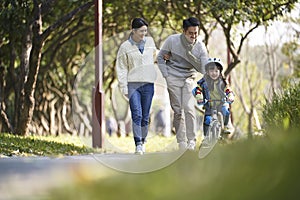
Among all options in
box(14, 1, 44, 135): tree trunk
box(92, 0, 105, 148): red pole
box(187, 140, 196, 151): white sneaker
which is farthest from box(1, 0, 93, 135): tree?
box(187, 140, 196, 151): white sneaker

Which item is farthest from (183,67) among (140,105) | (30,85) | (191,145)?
(30,85)

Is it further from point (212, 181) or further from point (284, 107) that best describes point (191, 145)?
point (212, 181)

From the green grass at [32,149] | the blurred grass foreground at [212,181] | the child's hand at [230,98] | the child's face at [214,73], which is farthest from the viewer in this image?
the green grass at [32,149]

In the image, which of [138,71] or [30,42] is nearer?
[138,71]

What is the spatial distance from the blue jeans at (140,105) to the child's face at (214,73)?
631 millimetres

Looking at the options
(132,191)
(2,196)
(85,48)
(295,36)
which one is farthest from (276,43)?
(132,191)

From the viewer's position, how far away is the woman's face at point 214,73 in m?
7.48

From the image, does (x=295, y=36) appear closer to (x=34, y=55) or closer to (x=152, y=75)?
(x=34, y=55)

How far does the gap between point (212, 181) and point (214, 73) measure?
5.50 metres

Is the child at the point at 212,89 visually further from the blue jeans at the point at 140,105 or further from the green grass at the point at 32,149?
the green grass at the point at 32,149

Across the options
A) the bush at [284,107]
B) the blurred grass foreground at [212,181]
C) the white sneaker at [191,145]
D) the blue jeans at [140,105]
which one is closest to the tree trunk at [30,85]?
the bush at [284,107]

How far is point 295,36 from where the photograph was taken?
21.7m

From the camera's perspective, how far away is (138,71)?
23.1ft

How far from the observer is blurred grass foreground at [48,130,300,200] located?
78.8 inches
